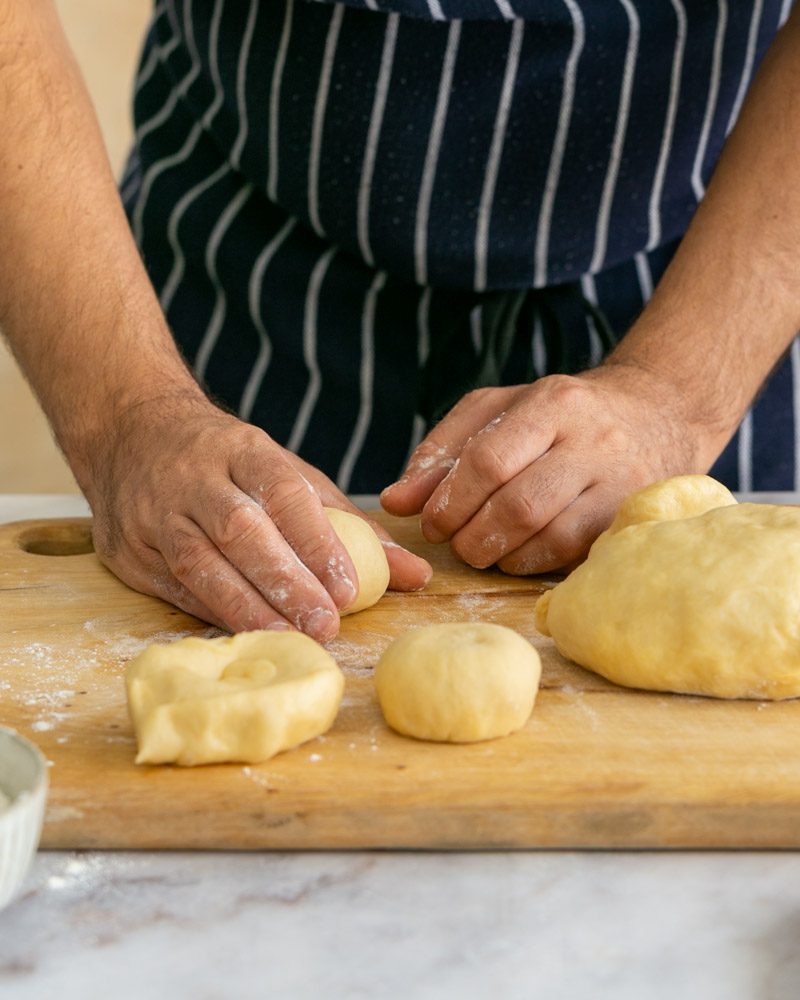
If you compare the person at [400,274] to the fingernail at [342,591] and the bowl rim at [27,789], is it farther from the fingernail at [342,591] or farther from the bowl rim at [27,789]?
the bowl rim at [27,789]

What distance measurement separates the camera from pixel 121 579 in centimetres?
156

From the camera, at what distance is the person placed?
152cm

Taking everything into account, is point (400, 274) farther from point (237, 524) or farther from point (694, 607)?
point (694, 607)

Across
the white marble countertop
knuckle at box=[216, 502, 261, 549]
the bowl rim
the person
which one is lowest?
the white marble countertop

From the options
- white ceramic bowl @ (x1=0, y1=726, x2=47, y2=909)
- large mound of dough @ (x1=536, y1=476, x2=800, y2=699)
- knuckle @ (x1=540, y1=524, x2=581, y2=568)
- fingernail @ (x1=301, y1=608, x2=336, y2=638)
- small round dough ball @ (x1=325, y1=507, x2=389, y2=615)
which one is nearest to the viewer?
white ceramic bowl @ (x1=0, y1=726, x2=47, y2=909)

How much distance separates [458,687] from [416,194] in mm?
1022

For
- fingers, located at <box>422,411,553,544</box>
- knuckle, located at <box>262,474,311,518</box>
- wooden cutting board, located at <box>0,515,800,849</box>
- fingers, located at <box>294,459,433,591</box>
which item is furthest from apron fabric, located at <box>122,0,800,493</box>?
wooden cutting board, located at <box>0,515,800,849</box>

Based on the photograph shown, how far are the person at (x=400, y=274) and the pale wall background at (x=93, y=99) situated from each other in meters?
2.07

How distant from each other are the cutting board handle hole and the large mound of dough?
76 cm

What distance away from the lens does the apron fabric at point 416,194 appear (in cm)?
183

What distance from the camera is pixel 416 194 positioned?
1.89 metres

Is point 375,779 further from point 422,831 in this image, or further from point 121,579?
point 121,579

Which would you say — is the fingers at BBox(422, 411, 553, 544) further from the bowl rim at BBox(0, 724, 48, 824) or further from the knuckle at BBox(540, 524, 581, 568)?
the bowl rim at BBox(0, 724, 48, 824)

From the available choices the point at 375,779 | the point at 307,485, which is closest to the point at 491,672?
the point at 375,779
